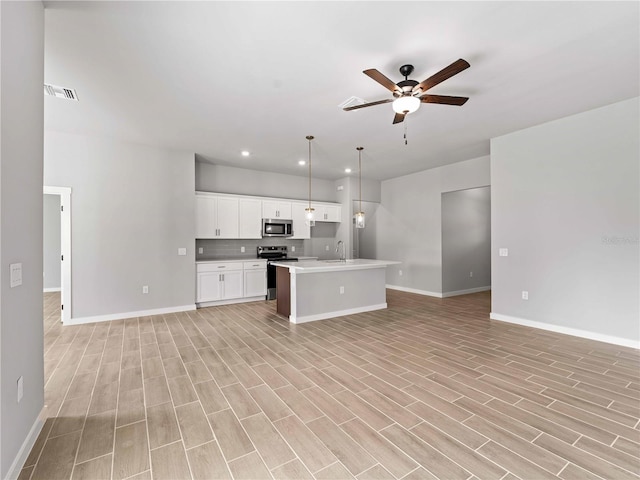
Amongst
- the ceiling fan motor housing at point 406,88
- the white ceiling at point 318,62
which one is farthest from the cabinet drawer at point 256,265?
the ceiling fan motor housing at point 406,88

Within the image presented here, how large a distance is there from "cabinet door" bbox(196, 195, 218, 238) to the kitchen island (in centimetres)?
171

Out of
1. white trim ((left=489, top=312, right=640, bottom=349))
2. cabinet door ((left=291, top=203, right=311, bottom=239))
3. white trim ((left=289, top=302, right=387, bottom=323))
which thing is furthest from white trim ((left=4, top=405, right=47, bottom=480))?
white trim ((left=489, top=312, right=640, bottom=349))

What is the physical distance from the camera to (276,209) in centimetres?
665

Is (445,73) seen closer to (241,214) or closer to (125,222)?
(241,214)

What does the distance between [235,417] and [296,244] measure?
5310 millimetres

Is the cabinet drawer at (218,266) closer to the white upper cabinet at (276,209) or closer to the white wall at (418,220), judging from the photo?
the white upper cabinet at (276,209)

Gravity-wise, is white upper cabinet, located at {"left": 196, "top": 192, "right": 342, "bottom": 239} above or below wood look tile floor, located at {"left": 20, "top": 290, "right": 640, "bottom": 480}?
above

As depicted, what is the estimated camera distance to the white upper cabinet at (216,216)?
573 centimetres

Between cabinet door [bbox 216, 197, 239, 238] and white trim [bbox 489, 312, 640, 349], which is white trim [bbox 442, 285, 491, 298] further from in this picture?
cabinet door [bbox 216, 197, 239, 238]

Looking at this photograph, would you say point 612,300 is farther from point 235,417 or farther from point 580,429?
point 235,417

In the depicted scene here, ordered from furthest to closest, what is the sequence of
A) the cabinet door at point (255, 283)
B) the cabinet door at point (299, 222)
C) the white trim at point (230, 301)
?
the cabinet door at point (299, 222) → the cabinet door at point (255, 283) → the white trim at point (230, 301)

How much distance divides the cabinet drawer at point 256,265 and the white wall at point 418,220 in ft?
11.1

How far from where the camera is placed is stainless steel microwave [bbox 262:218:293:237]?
6.49 meters

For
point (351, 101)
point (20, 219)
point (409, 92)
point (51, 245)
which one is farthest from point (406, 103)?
point (51, 245)
